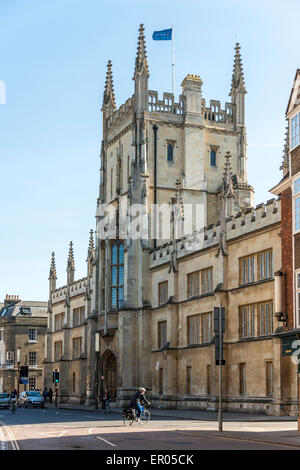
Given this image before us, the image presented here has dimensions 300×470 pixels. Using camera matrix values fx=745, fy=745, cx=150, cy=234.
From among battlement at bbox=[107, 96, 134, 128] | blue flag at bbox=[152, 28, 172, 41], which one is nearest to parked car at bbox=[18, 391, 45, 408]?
battlement at bbox=[107, 96, 134, 128]

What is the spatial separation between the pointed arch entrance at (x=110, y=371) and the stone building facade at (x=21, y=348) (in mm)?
31966

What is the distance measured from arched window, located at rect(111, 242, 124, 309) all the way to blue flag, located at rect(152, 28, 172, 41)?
48.8 feet

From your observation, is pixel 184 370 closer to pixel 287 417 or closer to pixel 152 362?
pixel 152 362

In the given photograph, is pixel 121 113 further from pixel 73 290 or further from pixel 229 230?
pixel 73 290

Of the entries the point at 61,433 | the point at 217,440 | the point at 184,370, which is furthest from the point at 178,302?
the point at 217,440

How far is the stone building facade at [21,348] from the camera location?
278 ft

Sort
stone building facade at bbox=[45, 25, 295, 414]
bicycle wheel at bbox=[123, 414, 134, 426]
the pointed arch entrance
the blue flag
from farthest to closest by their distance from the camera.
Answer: the pointed arch entrance
the blue flag
stone building facade at bbox=[45, 25, 295, 414]
bicycle wheel at bbox=[123, 414, 134, 426]

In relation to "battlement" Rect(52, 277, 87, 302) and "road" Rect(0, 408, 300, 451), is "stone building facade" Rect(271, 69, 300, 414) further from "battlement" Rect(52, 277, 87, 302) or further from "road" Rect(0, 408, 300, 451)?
"battlement" Rect(52, 277, 87, 302)

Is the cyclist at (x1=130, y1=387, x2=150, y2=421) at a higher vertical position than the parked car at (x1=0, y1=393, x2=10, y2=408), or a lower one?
higher

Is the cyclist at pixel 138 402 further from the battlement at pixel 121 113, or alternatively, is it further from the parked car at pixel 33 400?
the battlement at pixel 121 113

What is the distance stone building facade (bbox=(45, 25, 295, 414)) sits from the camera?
3728cm

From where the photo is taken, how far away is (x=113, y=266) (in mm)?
54094

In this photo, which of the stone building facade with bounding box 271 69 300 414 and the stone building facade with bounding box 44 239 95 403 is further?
the stone building facade with bounding box 44 239 95 403

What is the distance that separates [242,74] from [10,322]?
44.0m
